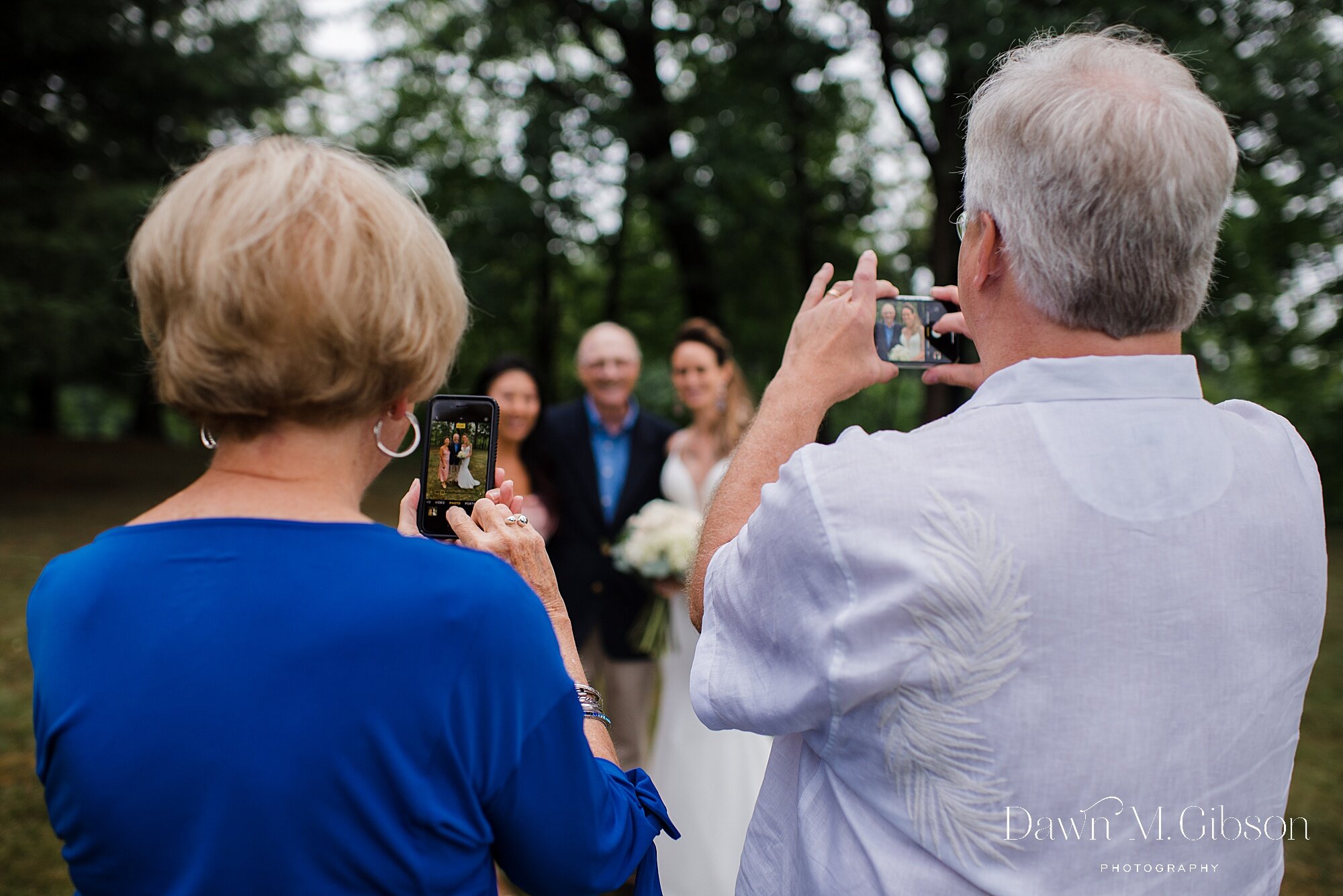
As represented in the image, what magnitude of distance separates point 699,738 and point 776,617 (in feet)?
10.4

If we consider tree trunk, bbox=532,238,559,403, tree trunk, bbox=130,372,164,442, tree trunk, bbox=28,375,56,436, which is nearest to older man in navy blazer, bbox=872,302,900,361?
tree trunk, bbox=532,238,559,403

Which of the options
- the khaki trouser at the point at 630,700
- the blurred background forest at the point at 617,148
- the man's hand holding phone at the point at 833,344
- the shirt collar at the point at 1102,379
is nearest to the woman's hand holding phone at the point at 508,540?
the man's hand holding phone at the point at 833,344

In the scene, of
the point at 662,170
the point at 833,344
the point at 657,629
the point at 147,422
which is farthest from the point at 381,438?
the point at 147,422

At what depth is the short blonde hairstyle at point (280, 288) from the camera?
110 cm

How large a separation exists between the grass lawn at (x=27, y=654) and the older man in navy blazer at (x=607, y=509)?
3.21 feet

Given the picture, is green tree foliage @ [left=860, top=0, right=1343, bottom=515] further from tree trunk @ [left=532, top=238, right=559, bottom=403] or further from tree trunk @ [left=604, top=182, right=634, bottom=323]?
tree trunk @ [left=532, top=238, right=559, bottom=403]

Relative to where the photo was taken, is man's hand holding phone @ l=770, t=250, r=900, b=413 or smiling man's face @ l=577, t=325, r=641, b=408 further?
smiling man's face @ l=577, t=325, r=641, b=408

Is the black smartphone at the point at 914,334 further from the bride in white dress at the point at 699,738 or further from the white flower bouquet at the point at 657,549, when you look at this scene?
the white flower bouquet at the point at 657,549

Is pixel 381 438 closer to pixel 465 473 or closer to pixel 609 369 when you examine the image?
pixel 465 473

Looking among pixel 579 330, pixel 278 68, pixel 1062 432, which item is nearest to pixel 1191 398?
pixel 1062 432

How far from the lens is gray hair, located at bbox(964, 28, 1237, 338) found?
3.80 ft

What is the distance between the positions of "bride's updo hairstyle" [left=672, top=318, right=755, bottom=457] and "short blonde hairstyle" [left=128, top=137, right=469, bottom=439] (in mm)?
3770

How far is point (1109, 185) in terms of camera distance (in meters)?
1.16

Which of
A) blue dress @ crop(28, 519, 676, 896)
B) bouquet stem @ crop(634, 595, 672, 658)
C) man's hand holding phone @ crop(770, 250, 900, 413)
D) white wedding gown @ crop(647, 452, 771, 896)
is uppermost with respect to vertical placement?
man's hand holding phone @ crop(770, 250, 900, 413)
